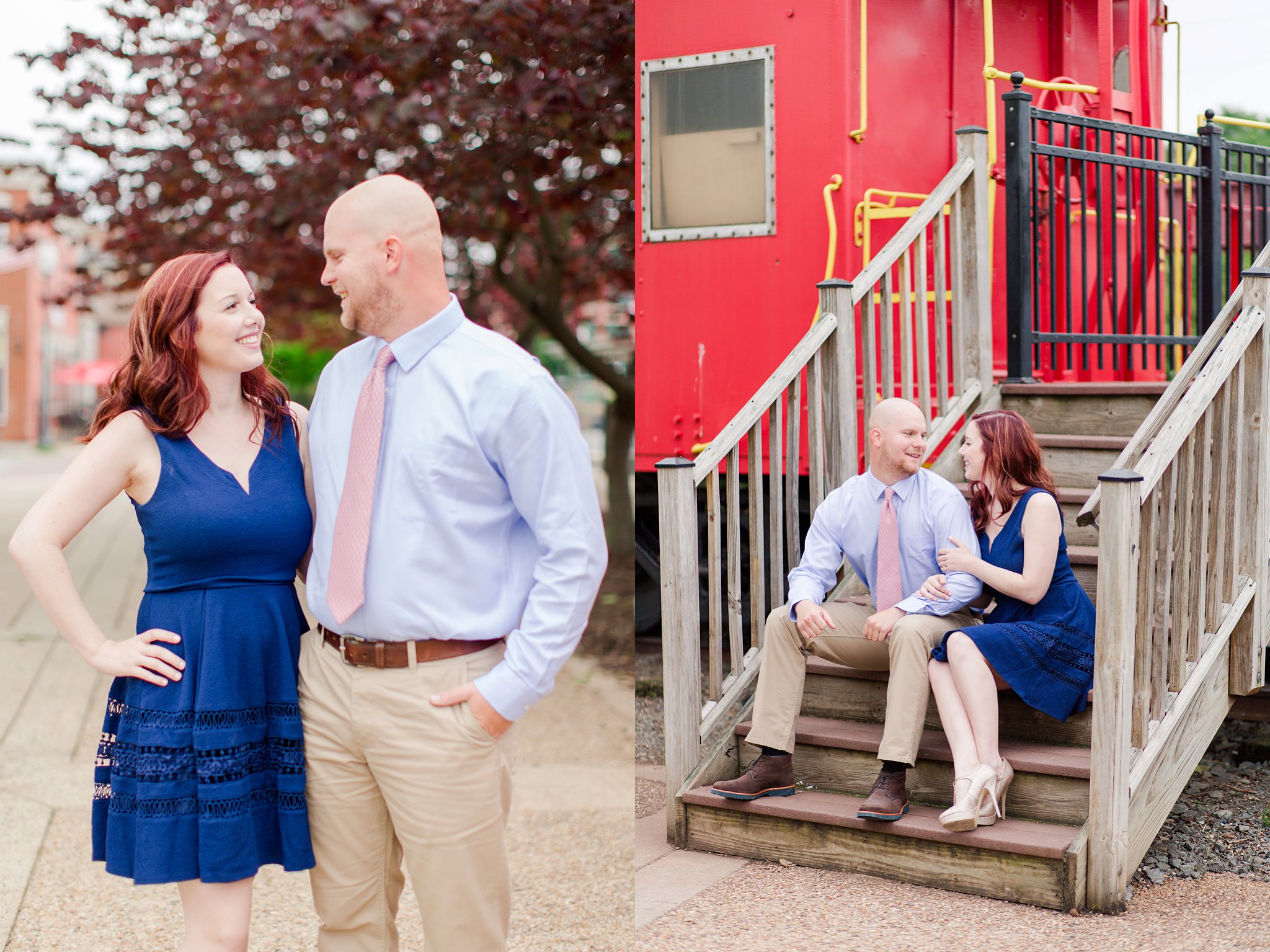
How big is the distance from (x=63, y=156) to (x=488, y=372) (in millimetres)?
7934

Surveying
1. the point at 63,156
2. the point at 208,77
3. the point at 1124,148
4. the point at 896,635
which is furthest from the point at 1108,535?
the point at 63,156

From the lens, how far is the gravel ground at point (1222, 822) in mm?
4039

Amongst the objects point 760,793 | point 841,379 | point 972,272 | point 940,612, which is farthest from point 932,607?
point 972,272

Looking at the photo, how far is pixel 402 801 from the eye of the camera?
2.36 meters

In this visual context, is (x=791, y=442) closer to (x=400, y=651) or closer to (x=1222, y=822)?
(x=1222, y=822)

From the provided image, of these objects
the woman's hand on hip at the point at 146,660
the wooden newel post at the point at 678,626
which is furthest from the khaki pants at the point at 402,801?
the wooden newel post at the point at 678,626

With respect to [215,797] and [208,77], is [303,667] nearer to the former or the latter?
[215,797]

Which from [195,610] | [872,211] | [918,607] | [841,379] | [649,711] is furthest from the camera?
[649,711]

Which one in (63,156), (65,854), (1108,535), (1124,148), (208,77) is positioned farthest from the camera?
(63,156)

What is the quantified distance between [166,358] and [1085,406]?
384 centimetres

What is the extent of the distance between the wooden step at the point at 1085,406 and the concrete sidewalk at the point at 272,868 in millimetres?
2241

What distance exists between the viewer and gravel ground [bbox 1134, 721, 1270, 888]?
4039 mm

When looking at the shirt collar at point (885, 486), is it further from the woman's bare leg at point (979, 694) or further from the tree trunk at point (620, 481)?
the tree trunk at point (620, 481)

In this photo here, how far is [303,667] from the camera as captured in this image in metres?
2.48
